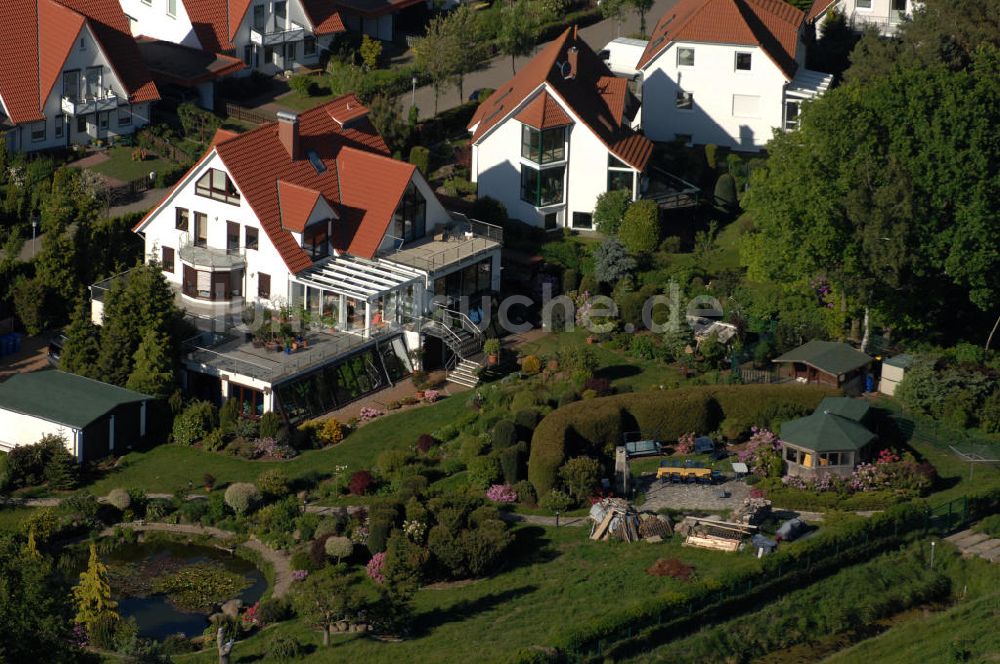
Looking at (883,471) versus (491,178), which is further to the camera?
(491,178)

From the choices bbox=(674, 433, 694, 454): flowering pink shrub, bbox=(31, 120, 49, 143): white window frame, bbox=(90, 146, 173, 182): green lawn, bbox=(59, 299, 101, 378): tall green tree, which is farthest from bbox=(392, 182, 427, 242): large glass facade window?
bbox=(31, 120, 49, 143): white window frame

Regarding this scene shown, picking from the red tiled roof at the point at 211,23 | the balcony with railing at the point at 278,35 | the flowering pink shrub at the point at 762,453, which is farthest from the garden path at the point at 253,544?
the balcony with railing at the point at 278,35

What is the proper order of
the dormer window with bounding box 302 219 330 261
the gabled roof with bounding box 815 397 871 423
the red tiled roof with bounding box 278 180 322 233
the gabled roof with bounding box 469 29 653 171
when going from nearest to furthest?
1. the gabled roof with bounding box 815 397 871 423
2. the red tiled roof with bounding box 278 180 322 233
3. the dormer window with bounding box 302 219 330 261
4. the gabled roof with bounding box 469 29 653 171

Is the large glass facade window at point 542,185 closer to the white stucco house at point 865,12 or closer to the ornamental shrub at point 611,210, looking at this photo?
the ornamental shrub at point 611,210

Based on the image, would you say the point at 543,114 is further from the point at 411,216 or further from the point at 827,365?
the point at 827,365

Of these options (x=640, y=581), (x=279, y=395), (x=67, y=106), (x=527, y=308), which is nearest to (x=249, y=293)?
(x=279, y=395)

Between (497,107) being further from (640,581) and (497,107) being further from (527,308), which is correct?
(640,581)

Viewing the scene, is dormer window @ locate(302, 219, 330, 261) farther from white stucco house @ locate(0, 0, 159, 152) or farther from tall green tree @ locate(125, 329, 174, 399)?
white stucco house @ locate(0, 0, 159, 152)
